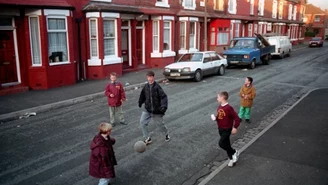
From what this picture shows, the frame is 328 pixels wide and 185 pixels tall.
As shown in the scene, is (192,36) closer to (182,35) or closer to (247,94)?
(182,35)

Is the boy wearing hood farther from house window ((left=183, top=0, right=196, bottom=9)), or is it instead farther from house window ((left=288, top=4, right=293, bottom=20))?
house window ((left=288, top=4, right=293, bottom=20))

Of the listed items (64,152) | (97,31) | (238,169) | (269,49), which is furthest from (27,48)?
(269,49)

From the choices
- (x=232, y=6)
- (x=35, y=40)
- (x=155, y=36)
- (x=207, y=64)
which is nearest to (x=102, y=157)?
(x=35, y=40)

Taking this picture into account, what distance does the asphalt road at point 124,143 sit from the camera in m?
5.78

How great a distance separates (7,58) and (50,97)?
3.01 m

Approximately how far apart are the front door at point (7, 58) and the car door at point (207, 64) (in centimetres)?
971

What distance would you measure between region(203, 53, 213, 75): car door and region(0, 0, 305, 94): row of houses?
4916mm

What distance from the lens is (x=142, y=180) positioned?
5555 mm

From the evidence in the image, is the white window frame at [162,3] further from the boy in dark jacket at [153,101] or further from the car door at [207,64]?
the boy in dark jacket at [153,101]

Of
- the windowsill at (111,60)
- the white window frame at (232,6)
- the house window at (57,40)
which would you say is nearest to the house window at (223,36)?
the white window frame at (232,6)

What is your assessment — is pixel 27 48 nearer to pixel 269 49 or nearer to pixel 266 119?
pixel 266 119

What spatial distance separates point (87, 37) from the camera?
1634 centimetres

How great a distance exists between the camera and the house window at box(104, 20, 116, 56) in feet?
55.9

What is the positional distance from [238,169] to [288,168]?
0.99 metres
